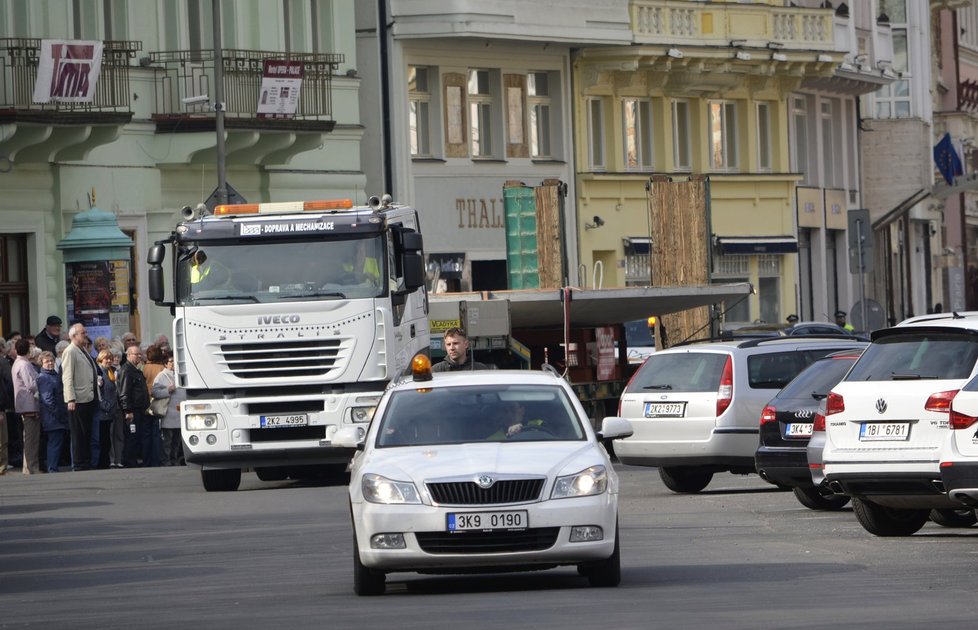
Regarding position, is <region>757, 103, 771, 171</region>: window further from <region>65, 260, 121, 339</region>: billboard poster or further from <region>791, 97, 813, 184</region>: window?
<region>65, 260, 121, 339</region>: billboard poster

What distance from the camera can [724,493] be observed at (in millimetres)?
26094

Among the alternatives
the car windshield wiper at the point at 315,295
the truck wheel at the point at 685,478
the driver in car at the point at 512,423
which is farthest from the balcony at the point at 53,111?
the driver in car at the point at 512,423

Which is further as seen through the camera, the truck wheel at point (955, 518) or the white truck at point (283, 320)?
the white truck at point (283, 320)

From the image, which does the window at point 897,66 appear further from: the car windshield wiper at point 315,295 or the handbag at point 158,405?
the car windshield wiper at point 315,295

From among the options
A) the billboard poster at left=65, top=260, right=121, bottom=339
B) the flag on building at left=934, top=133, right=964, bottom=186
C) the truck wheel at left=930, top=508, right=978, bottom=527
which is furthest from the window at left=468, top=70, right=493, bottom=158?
the truck wheel at left=930, top=508, right=978, bottom=527

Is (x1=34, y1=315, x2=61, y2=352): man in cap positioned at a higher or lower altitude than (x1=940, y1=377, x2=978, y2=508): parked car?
higher

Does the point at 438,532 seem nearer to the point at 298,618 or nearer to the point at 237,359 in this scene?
the point at 298,618

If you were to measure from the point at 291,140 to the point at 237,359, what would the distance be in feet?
54.3

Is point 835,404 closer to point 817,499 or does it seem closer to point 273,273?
point 817,499

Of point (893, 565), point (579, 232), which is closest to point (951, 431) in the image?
point (893, 565)

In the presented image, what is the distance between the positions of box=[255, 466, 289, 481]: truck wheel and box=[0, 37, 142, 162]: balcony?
894 centimetres

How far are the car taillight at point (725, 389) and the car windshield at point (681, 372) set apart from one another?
0.05 m

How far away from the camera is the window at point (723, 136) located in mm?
57781

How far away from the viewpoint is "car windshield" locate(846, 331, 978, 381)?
706 inches
